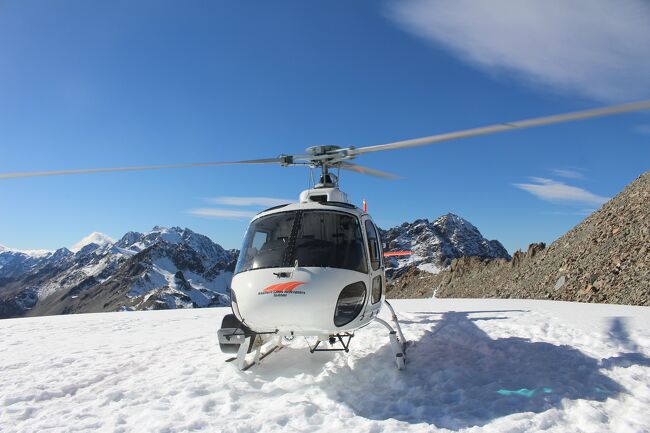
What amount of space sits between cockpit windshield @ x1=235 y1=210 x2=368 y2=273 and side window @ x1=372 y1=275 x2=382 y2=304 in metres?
0.63

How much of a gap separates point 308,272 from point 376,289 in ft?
6.09

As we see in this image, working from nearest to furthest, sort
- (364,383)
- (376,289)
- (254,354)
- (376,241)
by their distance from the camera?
(364,383) < (376,289) < (376,241) < (254,354)

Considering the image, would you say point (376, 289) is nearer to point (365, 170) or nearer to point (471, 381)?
point (471, 381)

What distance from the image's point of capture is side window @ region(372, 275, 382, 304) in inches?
334

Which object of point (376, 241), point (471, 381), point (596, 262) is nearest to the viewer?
point (471, 381)

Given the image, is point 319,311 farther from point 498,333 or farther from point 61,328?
point 61,328

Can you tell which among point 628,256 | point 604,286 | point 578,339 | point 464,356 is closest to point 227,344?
point 464,356

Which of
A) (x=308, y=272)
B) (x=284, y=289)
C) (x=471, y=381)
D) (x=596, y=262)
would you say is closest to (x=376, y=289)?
(x=308, y=272)

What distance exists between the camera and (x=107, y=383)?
850cm

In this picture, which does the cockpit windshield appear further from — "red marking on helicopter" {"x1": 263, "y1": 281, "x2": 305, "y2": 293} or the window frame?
"red marking on helicopter" {"x1": 263, "y1": 281, "x2": 305, "y2": 293}

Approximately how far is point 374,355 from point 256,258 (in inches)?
132

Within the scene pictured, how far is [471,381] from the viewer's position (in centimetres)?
794

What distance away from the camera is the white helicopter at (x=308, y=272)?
7340 millimetres

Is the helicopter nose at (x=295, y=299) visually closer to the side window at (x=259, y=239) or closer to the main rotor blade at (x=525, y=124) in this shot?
the side window at (x=259, y=239)
